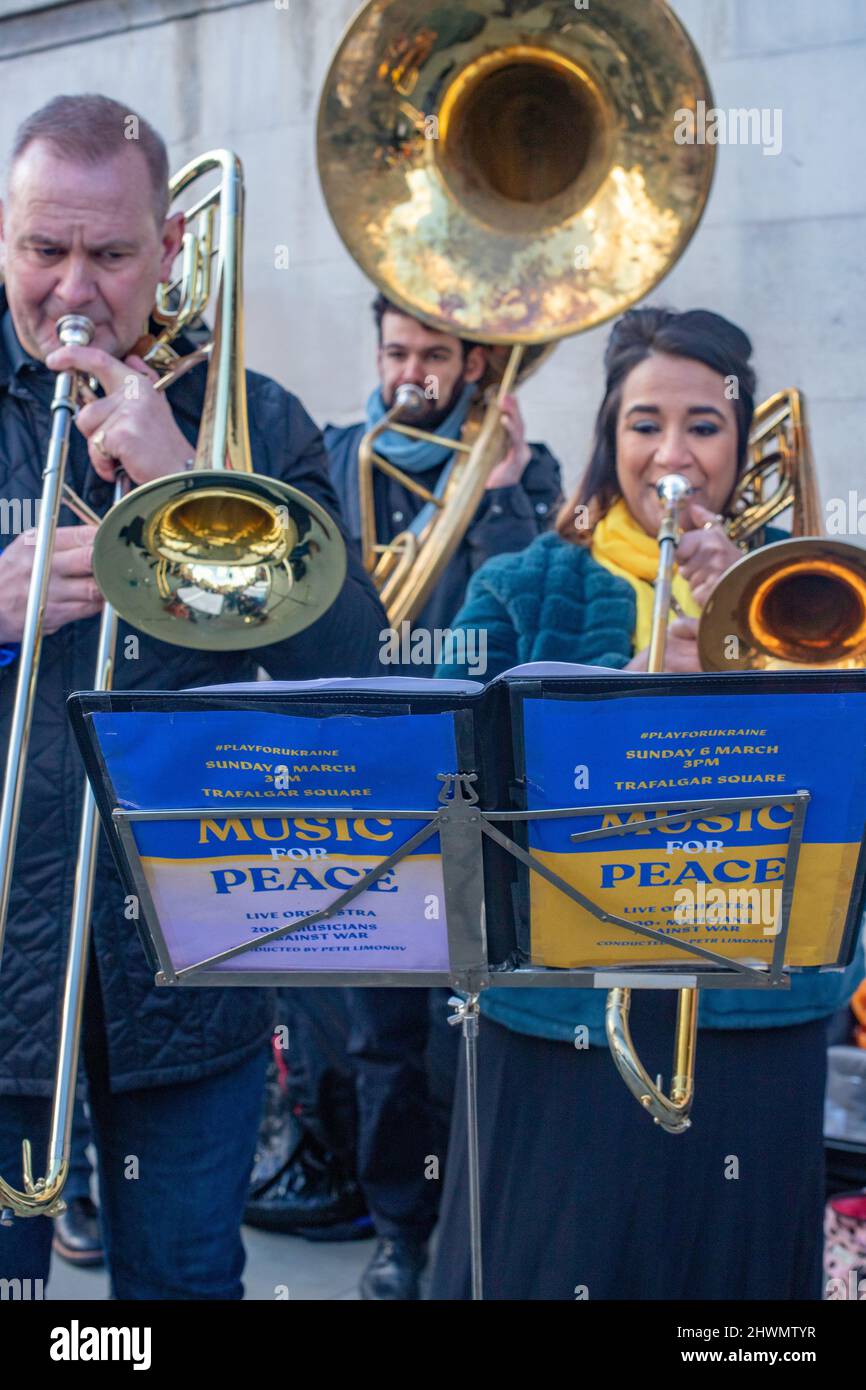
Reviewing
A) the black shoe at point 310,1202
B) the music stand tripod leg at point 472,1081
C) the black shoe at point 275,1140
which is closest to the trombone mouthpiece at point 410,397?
the black shoe at point 275,1140

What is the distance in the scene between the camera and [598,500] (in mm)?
2561

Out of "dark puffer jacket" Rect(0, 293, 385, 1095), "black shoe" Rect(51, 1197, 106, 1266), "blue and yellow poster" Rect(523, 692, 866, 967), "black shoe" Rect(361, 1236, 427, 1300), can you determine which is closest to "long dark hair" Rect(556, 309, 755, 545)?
"dark puffer jacket" Rect(0, 293, 385, 1095)

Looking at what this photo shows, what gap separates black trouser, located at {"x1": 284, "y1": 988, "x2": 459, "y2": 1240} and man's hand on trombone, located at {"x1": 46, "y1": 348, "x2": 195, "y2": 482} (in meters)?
1.50

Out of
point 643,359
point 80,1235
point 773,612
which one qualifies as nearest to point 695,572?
point 773,612

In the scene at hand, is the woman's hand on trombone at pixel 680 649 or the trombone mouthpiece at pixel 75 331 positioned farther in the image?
the woman's hand on trombone at pixel 680 649

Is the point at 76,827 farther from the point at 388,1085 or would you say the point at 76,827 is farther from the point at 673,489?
the point at 388,1085

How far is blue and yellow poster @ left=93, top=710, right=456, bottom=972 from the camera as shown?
1.45 metres

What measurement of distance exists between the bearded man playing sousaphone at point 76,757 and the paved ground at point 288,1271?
1067 millimetres

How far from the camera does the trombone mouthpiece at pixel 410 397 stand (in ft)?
11.5

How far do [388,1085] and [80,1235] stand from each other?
0.77 meters

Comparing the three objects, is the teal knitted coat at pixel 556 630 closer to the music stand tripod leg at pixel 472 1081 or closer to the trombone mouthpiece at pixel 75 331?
the music stand tripod leg at pixel 472 1081

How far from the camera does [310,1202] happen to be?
3344 mm
